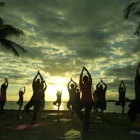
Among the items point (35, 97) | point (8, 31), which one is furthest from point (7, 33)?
point (35, 97)

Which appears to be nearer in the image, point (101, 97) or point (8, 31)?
point (101, 97)

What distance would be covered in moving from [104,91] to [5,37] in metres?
12.4

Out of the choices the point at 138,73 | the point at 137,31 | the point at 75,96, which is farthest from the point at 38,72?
the point at 137,31

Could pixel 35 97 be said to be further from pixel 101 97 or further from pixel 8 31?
pixel 8 31

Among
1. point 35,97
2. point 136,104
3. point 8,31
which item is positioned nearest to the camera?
point 136,104

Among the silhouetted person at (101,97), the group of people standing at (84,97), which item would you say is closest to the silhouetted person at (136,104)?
the group of people standing at (84,97)

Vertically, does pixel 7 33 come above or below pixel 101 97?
above

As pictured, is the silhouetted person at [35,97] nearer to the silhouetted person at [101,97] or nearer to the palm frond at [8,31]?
the silhouetted person at [101,97]

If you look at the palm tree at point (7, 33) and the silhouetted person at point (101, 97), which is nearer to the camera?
the silhouetted person at point (101, 97)

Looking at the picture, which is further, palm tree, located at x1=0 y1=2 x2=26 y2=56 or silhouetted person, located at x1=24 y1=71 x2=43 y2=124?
palm tree, located at x1=0 y1=2 x2=26 y2=56

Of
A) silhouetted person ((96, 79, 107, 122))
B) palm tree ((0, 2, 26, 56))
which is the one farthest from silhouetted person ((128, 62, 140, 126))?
palm tree ((0, 2, 26, 56))

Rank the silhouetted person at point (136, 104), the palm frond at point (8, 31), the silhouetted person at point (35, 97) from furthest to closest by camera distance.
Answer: the palm frond at point (8, 31)
the silhouetted person at point (35, 97)
the silhouetted person at point (136, 104)

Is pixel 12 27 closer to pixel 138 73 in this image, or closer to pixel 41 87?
pixel 41 87

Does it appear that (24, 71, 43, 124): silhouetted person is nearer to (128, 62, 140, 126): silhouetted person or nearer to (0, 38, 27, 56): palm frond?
(128, 62, 140, 126): silhouetted person
